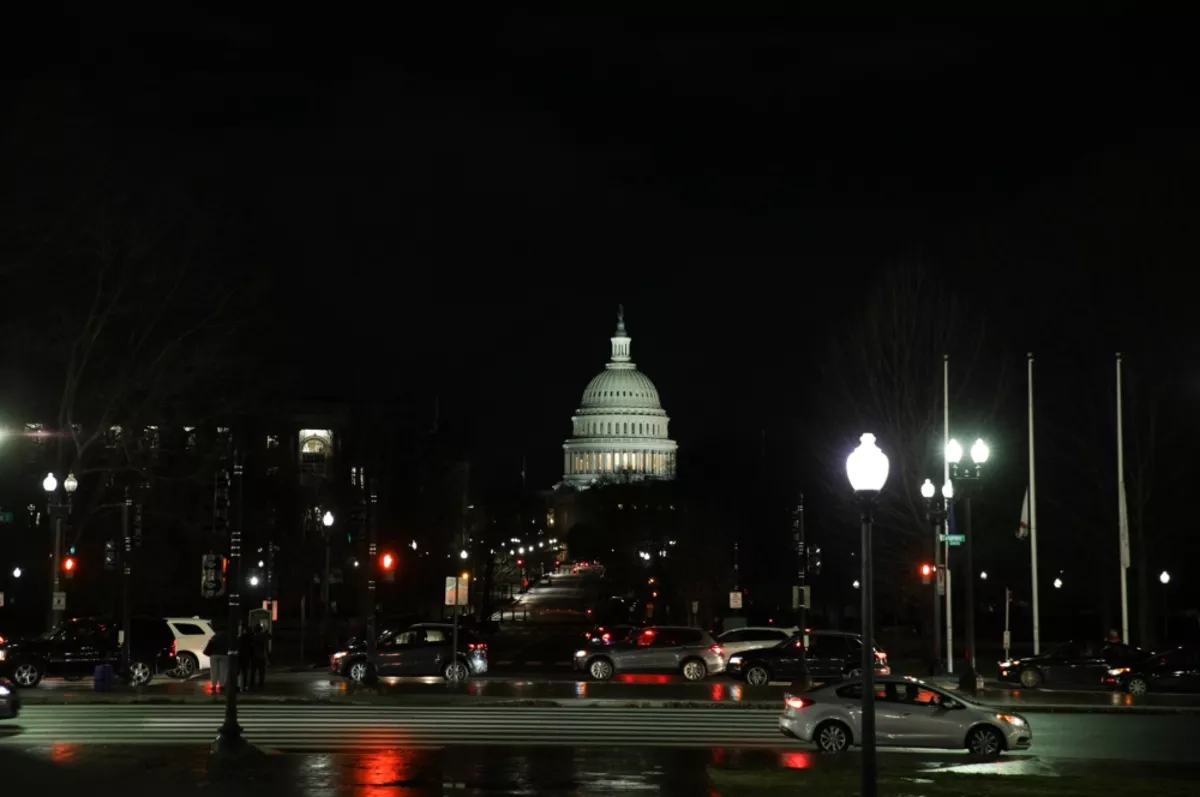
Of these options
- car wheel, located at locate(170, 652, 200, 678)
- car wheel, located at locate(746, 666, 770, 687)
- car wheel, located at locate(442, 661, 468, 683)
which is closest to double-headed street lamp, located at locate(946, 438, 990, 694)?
car wheel, located at locate(746, 666, 770, 687)

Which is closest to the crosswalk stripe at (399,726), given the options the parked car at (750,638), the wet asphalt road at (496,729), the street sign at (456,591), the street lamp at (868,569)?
the wet asphalt road at (496,729)

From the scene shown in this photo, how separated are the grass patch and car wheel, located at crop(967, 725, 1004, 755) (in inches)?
130

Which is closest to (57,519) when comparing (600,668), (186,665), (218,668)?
(186,665)

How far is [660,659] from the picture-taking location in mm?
45500

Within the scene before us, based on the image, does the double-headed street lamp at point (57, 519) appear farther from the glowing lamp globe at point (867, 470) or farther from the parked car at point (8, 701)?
the glowing lamp globe at point (867, 470)

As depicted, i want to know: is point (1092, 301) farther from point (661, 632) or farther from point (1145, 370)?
point (661, 632)

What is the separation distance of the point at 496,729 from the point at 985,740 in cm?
864

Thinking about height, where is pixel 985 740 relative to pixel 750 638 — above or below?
below

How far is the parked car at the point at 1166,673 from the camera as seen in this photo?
131 ft

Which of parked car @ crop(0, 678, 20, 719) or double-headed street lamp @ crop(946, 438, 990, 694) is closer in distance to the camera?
parked car @ crop(0, 678, 20, 719)

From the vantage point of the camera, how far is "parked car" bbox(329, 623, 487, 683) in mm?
43138

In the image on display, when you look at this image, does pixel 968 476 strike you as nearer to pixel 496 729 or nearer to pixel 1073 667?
pixel 1073 667

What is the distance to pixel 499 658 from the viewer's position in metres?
59.0

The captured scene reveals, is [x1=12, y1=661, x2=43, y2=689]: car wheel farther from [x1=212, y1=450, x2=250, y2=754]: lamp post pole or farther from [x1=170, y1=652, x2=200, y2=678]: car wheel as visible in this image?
[x1=212, y1=450, x2=250, y2=754]: lamp post pole
